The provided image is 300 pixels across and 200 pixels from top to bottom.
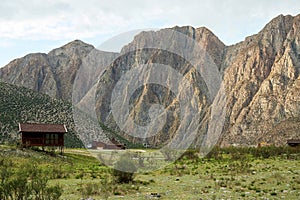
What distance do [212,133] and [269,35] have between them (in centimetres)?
7777

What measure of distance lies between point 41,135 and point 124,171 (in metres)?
30.8

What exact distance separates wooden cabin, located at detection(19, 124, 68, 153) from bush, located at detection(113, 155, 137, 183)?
28645 millimetres

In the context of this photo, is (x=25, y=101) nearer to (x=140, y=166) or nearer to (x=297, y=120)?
(x=140, y=166)

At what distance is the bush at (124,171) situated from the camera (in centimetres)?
1978

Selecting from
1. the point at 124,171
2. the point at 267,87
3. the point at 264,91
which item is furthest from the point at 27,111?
the point at 267,87

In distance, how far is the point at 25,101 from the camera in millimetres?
79938

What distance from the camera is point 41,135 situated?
4841 cm

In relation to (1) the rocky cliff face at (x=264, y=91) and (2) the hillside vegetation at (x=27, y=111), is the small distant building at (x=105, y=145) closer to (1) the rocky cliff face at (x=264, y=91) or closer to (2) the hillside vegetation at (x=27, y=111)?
(2) the hillside vegetation at (x=27, y=111)

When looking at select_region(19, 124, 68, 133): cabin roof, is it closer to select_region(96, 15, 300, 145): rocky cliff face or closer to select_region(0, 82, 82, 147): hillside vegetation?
select_region(0, 82, 82, 147): hillside vegetation

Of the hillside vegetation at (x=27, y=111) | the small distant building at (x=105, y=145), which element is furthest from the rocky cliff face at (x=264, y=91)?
the small distant building at (x=105, y=145)

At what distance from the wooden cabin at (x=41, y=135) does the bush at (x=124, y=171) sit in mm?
28645

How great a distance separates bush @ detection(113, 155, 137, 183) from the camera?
19.8m

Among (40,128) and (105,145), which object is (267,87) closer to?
(105,145)

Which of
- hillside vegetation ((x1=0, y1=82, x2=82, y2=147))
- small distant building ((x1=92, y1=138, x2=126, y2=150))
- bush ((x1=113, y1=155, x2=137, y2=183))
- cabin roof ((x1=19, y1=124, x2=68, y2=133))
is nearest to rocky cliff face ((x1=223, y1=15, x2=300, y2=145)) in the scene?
hillside vegetation ((x1=0, y1=82, x2=82, y2=147))
